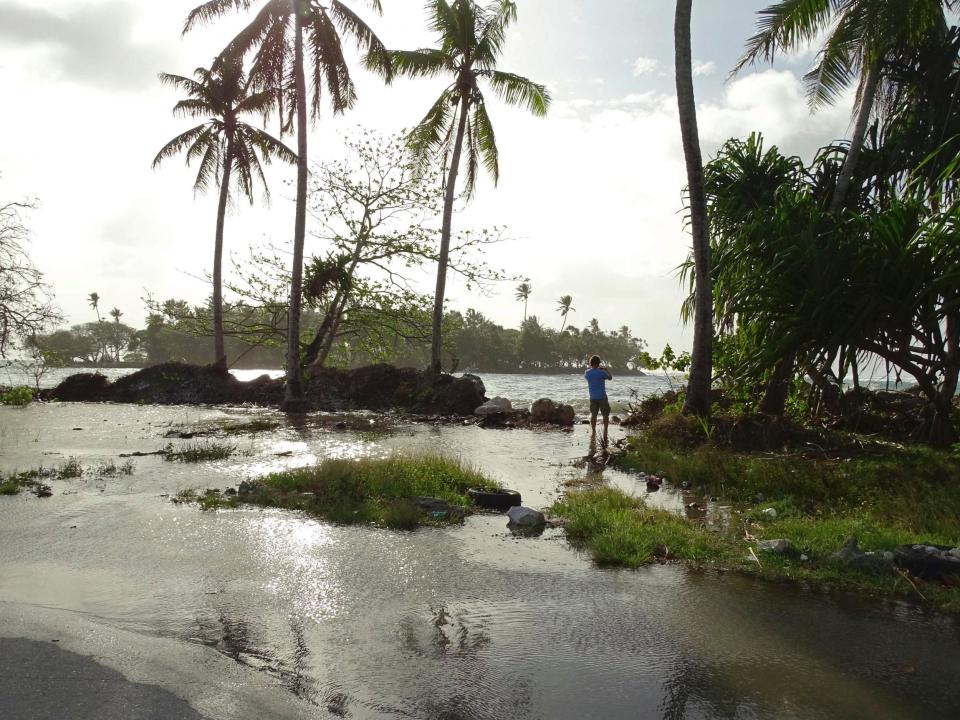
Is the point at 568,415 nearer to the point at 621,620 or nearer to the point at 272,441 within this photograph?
the point at 272,441

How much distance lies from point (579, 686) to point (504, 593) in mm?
1462

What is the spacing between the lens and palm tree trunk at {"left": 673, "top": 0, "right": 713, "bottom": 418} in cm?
1304

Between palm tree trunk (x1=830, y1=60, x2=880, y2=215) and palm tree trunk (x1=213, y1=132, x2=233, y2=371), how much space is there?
22.4 metres

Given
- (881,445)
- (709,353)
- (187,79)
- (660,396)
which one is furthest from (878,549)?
(187,79)

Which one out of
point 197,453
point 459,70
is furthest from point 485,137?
point 197,453

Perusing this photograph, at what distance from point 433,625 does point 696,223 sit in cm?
1083

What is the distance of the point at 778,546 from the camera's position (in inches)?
235

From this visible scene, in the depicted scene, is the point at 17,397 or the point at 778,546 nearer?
the point at 778,546

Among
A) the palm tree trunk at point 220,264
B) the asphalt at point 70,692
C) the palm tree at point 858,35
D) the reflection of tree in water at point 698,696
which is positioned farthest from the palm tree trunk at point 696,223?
the palm tree trunk at point 220,264

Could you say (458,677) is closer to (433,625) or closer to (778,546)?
(433,625)

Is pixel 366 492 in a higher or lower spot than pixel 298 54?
lower

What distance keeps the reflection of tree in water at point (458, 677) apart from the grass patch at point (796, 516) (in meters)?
2.01

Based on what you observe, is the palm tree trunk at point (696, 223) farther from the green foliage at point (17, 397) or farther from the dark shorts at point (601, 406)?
the green foliage at point (17, 397)

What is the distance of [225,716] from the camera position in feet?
10.6
